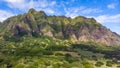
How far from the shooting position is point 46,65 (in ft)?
502

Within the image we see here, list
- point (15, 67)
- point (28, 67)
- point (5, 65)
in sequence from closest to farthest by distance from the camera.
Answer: point (28, 67)
point (15, 67)
point (5, 65)

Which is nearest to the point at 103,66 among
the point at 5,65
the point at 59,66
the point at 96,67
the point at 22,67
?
the point at 96,67

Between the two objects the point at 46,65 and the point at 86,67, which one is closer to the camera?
the point at 86,67

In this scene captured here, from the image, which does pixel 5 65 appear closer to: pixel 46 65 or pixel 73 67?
pixel 46 65

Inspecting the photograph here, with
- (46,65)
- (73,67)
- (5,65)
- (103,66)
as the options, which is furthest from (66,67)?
(5,65)

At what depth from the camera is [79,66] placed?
5738 inches


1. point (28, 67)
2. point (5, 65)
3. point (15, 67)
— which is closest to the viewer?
point (28, 67)

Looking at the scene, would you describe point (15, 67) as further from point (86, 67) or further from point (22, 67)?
point (86, 67)

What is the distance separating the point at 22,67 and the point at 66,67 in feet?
86.2

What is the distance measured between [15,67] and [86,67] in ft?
142

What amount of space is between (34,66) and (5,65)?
116 ft

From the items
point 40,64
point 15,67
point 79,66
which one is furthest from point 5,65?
point 79,66

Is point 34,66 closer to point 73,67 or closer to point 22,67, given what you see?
point 22,67

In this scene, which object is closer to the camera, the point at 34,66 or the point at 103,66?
the point at 34,66
